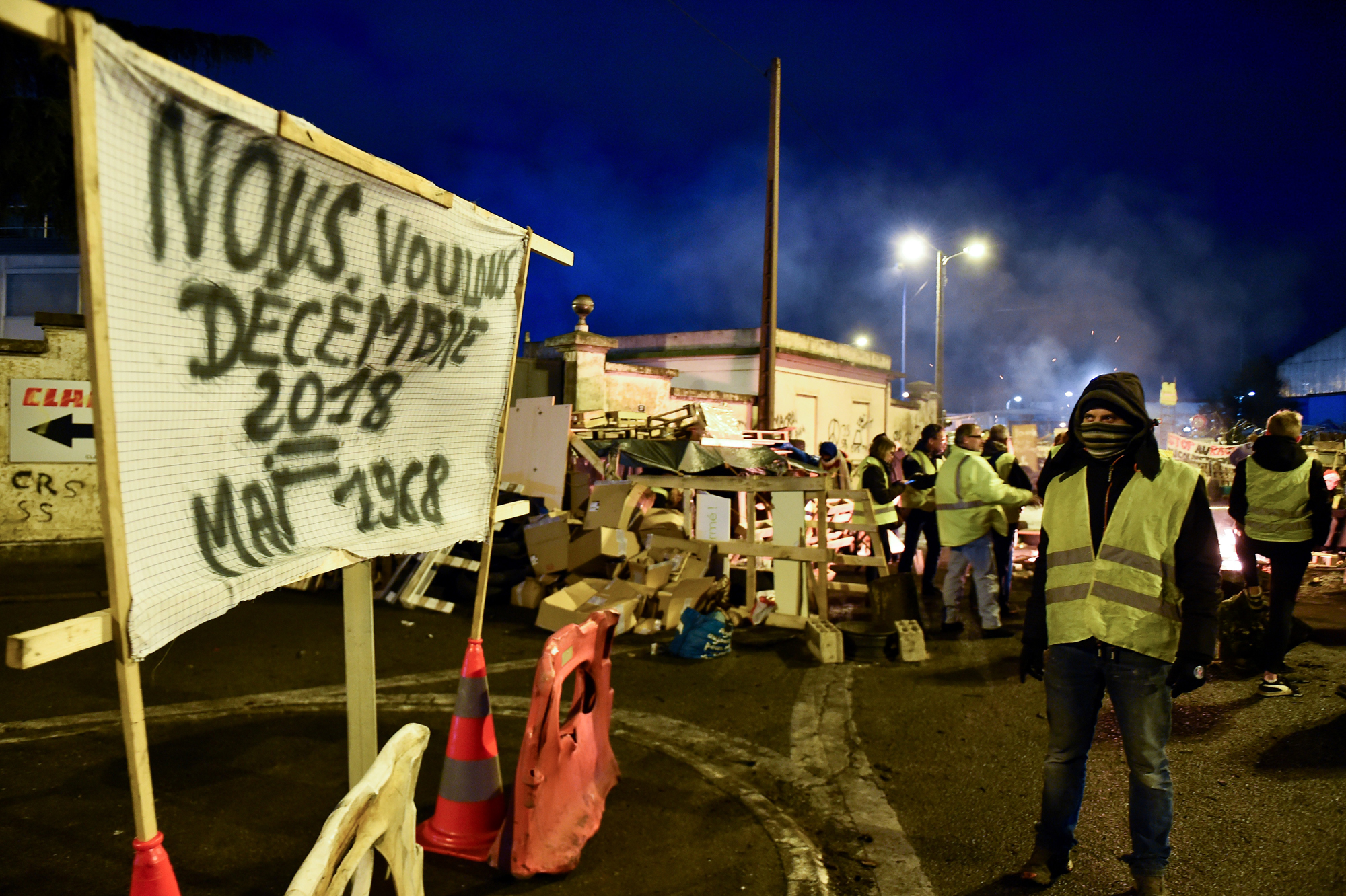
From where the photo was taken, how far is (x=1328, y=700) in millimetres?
5582

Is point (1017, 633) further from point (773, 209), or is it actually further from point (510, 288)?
point (773, 209)

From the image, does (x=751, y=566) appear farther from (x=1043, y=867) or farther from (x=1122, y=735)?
(x=1122, y=735)

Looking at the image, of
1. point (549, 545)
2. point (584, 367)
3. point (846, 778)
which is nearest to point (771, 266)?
point (584, 367)

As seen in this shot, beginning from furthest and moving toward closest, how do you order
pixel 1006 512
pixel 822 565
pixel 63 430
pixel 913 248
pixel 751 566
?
pixel 913 248 < pixel 63 430 < pixel 751 566 < pixel 822 565 < pixel 1006 512

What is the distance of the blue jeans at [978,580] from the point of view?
729cm

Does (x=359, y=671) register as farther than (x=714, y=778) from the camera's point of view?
No

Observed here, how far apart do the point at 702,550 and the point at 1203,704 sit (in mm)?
4528

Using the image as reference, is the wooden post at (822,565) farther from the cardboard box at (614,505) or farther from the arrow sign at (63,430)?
the arrow sign at (63,430)

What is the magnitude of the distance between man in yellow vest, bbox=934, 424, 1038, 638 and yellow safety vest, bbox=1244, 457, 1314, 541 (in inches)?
65.6

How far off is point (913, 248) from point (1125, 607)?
18.2 m

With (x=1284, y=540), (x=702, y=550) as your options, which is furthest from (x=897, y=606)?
(x=1284, y=540)

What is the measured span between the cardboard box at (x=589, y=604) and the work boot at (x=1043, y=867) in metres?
4.57

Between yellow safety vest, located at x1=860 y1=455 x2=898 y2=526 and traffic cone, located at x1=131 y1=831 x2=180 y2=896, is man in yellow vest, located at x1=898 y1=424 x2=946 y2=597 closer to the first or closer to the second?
yellow safety vest, located at x1=860 y1=455 x2=898 y2=526

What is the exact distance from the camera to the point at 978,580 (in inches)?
292
